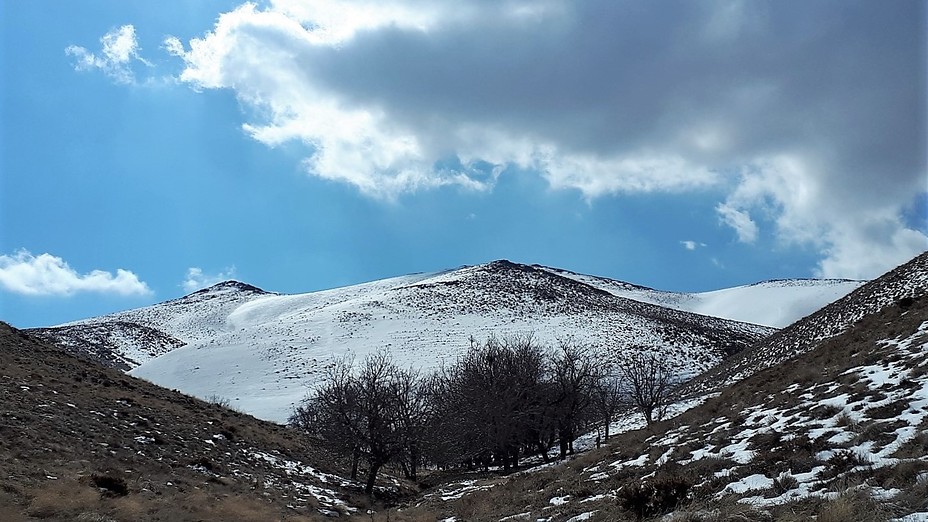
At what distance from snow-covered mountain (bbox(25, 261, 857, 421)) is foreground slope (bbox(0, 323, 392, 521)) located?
611 inches

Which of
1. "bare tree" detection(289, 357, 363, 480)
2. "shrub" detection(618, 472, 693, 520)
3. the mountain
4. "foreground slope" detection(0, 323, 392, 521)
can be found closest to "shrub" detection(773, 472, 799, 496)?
"shrub" detection(618, 472, 693, 520)

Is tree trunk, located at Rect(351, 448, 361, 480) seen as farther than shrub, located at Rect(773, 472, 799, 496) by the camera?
Yes

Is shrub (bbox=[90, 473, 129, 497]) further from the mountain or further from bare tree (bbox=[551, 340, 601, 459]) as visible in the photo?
the mountain

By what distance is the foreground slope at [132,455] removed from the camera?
51.3 ft

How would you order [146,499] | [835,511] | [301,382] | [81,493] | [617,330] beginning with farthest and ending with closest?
[617,330]
[301,382]
[146,499]
[81,493]
[835,511]

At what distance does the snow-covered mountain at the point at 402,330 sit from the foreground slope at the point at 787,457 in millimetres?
34295

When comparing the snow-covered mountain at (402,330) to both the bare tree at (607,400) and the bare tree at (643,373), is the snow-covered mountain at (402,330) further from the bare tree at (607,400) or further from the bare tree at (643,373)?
the bare tree at (607,400)

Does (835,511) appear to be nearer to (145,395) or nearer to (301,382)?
(145,395)

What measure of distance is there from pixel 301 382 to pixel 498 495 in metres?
40.0

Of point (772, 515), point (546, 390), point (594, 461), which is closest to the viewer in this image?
point (772, 515)

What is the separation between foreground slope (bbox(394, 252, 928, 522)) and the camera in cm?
752

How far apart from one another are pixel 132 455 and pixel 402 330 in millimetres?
48944

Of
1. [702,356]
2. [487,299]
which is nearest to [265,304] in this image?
[487,299]

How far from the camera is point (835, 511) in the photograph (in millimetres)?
6426
